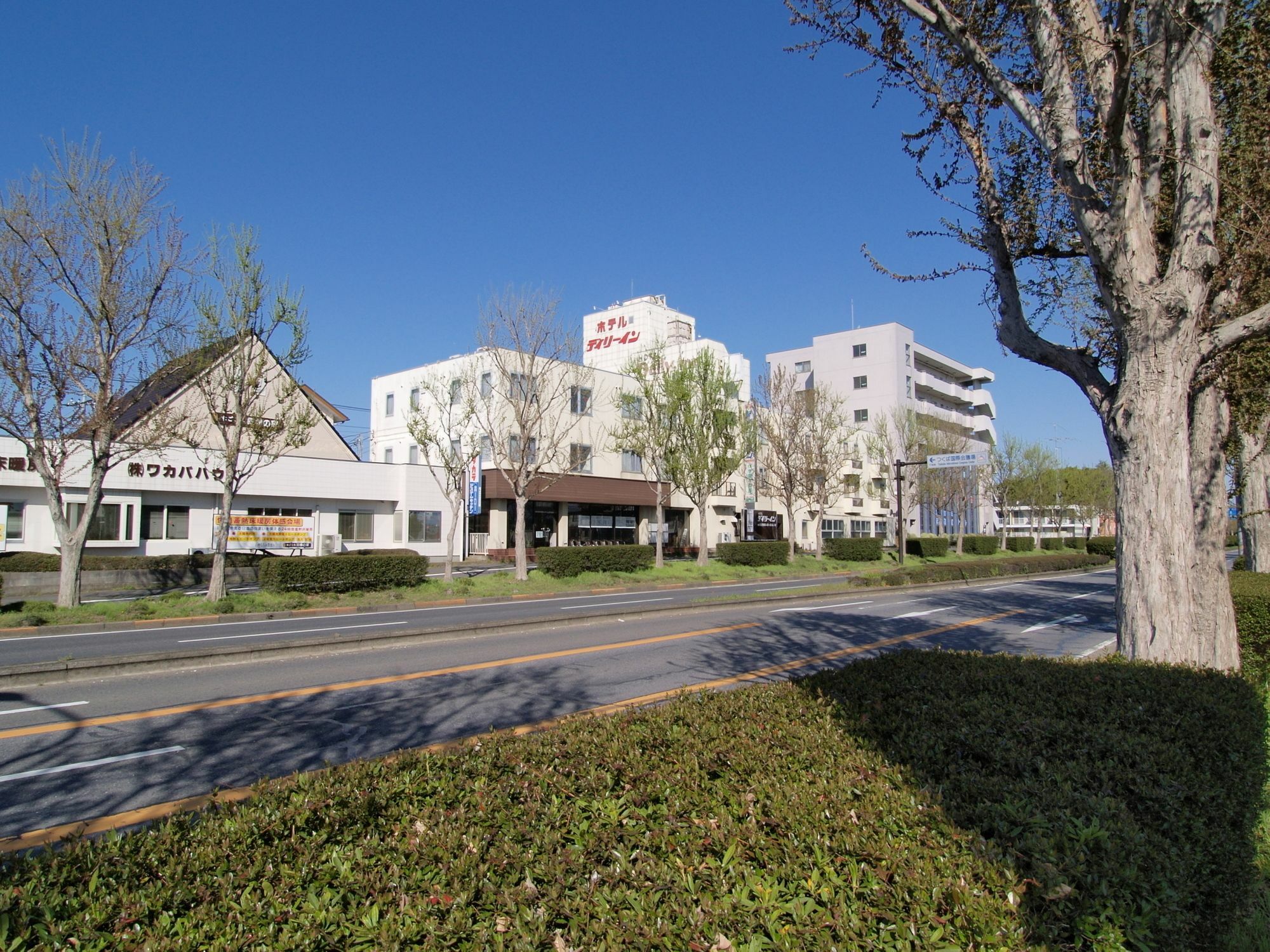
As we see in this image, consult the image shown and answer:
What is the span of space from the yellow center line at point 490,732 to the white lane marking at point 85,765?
1.26 meters

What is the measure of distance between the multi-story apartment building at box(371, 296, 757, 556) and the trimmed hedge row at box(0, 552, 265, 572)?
955 centimetres

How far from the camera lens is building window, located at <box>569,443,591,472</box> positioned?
35.3 m

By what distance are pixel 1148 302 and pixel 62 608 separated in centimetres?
1988

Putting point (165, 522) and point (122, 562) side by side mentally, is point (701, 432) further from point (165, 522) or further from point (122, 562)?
point (122, 562)

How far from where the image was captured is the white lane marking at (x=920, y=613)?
1823 cm

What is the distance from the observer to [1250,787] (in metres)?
3.98

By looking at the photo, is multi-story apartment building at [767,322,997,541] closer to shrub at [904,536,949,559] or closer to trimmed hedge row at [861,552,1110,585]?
shrub at [904,536,949,559]

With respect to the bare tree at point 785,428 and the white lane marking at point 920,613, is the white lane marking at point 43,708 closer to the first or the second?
the white lane marking at point 920,613

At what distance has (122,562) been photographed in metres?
26.7

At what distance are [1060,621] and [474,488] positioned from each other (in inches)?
994

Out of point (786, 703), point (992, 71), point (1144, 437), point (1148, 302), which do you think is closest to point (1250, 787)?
point (786, 703)

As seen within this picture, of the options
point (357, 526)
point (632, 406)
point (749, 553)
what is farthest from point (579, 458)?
point (357, 526)

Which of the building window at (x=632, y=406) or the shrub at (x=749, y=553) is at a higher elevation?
the building window at (x=632, y=406)

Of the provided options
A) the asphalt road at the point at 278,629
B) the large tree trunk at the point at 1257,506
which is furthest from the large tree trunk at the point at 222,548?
the large tree trunk at the point at 1257,506
